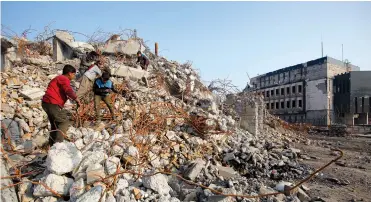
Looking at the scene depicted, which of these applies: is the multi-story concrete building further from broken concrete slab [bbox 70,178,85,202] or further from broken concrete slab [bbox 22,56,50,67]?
broken concrete slab [bbox 70,178,85,202]

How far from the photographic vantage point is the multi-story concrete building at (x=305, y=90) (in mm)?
24844

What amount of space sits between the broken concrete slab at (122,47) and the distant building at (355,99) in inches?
981

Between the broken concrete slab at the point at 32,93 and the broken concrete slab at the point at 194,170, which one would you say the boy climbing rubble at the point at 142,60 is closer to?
the broken concrete slab at the point at 32,93

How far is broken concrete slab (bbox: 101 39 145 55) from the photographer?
25.2ft

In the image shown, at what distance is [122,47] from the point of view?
7707 millimetres

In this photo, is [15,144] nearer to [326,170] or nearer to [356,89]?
[326,170]

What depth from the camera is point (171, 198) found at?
2758 mm

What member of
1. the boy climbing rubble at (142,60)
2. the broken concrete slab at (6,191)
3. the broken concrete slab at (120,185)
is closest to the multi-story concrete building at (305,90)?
the boy climbing rubble at (142,60)

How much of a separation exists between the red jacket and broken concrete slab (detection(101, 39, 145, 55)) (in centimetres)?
433

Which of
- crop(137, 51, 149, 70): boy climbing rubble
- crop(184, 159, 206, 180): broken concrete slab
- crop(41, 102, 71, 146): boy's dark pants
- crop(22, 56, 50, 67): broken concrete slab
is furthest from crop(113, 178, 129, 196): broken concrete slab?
crop(22, 56, 50, 67): broken concrete slab

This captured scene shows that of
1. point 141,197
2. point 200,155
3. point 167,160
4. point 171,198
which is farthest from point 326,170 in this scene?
point 141,197

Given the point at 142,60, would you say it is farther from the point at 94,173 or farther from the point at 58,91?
the point at 94,173

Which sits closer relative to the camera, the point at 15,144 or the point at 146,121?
the point at 15,144

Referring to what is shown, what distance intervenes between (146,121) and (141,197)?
2336 mm
